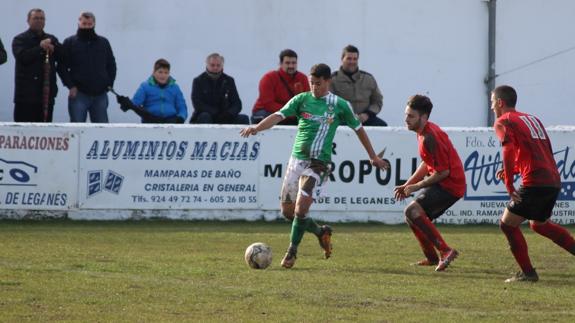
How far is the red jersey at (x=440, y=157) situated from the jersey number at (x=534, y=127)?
46.4 inches

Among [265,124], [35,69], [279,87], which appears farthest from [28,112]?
[265,124]

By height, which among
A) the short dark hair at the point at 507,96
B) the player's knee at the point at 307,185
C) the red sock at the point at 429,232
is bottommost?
the red sock at the point at 429,232

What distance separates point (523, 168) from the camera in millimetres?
10992

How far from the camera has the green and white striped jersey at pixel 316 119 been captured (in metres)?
12.1

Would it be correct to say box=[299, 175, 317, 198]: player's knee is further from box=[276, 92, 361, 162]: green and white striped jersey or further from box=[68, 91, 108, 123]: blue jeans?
box=[68, 91, 108, 123]: blue jeans

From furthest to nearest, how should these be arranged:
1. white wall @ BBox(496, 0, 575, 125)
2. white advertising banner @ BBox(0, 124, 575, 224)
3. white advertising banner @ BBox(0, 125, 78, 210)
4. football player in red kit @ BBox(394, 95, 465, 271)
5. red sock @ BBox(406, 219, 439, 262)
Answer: white wall @ BBox(496, 0, 575, 125) → white advertising banner @ BBox(0, 124, 575, 224) → white advertising banner @ BBox(0, 125, 78, 210) → red sock @ BBox(406, 219, 439, 262) → football player in red kit @ BBox(394, 95, 465, 271)

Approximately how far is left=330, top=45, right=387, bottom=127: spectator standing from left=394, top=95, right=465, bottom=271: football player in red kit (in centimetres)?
585

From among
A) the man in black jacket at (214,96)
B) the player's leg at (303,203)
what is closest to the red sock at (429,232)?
the player's leg at (303,203)

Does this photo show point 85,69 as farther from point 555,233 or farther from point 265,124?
point 555,233

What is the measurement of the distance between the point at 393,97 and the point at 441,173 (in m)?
10.2

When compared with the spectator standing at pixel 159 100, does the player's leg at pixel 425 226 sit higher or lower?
lower

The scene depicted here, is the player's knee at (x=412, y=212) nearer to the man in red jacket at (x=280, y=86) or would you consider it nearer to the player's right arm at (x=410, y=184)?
the player's right arm at (x=410, y=184)

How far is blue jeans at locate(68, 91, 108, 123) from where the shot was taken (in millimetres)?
18172

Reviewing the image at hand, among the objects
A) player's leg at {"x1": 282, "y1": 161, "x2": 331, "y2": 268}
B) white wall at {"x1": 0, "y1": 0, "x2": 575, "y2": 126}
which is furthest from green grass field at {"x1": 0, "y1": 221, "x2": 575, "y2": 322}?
white wall at {"x1": 0, "y1": 0, "x2": 575, "y2": 126}
